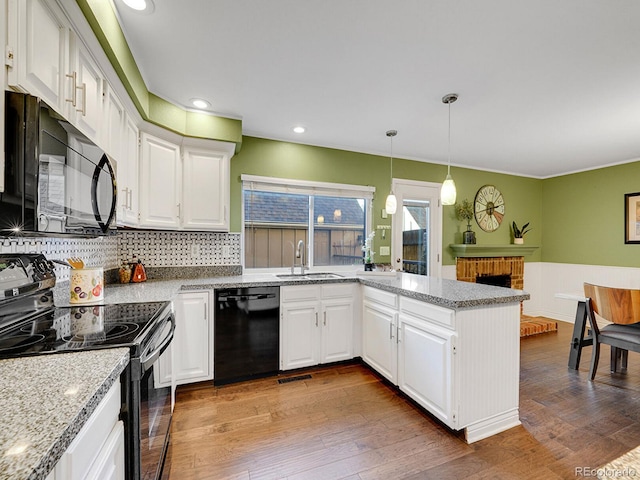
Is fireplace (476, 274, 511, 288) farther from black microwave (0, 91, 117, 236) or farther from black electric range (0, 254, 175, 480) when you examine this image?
black microwave (0, 91, 117, 236)

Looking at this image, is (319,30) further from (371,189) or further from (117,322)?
(371,189)

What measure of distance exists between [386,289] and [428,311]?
48 centimetres

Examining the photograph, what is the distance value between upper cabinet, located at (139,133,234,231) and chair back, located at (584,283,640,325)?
344cm

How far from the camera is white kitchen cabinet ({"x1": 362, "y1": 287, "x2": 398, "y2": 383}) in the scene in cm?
240

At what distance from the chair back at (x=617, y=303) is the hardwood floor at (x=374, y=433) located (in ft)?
1.96

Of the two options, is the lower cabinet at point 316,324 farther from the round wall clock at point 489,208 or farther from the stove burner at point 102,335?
the round wall clock at point 489,208

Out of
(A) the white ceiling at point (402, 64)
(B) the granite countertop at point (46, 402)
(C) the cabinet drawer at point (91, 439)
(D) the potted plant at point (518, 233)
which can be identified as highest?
(A) the white ceiling at point (402, 64)

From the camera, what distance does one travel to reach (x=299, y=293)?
2.75 meters

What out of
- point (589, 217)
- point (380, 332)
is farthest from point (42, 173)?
point (589, 217)

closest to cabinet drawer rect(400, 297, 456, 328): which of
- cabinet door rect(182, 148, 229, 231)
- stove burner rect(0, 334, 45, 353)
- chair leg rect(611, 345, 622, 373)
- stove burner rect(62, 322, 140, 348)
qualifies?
stove burner rect(62, 322, 140, 348)

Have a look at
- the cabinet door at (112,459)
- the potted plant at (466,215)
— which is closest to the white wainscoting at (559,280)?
the potted plant at (466,215)

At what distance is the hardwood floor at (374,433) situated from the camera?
164 cm

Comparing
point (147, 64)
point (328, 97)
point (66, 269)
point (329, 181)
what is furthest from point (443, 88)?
point (66, 269)

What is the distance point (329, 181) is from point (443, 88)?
1.65 metres
